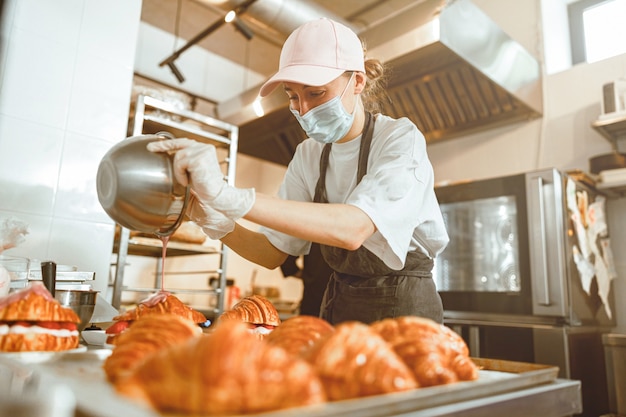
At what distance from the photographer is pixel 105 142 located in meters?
2.26

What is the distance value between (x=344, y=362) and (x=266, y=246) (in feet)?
3.59

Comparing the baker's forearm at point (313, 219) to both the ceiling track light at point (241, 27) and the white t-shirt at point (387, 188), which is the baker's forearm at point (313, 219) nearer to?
the white t-shirt at point (387, 188)

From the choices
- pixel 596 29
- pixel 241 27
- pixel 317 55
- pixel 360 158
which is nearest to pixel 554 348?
pixel 360 158

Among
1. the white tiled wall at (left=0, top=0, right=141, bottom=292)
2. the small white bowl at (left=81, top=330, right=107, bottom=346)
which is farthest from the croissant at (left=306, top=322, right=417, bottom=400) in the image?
the white tiled wall at (left=0, top=0, right=141, bottom=292)

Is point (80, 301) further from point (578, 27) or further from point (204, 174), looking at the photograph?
point (578, 27)

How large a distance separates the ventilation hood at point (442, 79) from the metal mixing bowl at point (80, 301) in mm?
2055

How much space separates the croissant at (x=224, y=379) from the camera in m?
0.54

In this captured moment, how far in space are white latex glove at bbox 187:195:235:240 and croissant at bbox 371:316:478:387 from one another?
23.7 inches

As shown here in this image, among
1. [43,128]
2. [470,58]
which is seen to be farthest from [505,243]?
[43,128]

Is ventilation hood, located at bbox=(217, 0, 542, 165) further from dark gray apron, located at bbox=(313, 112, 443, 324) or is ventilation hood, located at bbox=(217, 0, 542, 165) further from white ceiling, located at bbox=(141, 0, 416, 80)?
dark gray apron, located at bbox=(313, 112, 443, 324)

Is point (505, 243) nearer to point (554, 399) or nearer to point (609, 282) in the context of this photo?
point (609, 282)

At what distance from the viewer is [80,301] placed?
1.43 m

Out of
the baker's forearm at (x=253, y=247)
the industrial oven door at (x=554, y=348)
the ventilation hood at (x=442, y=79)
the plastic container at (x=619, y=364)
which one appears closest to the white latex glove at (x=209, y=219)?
the baker's forearm at (x=253, y=247)

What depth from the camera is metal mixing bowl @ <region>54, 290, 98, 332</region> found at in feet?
4.58
